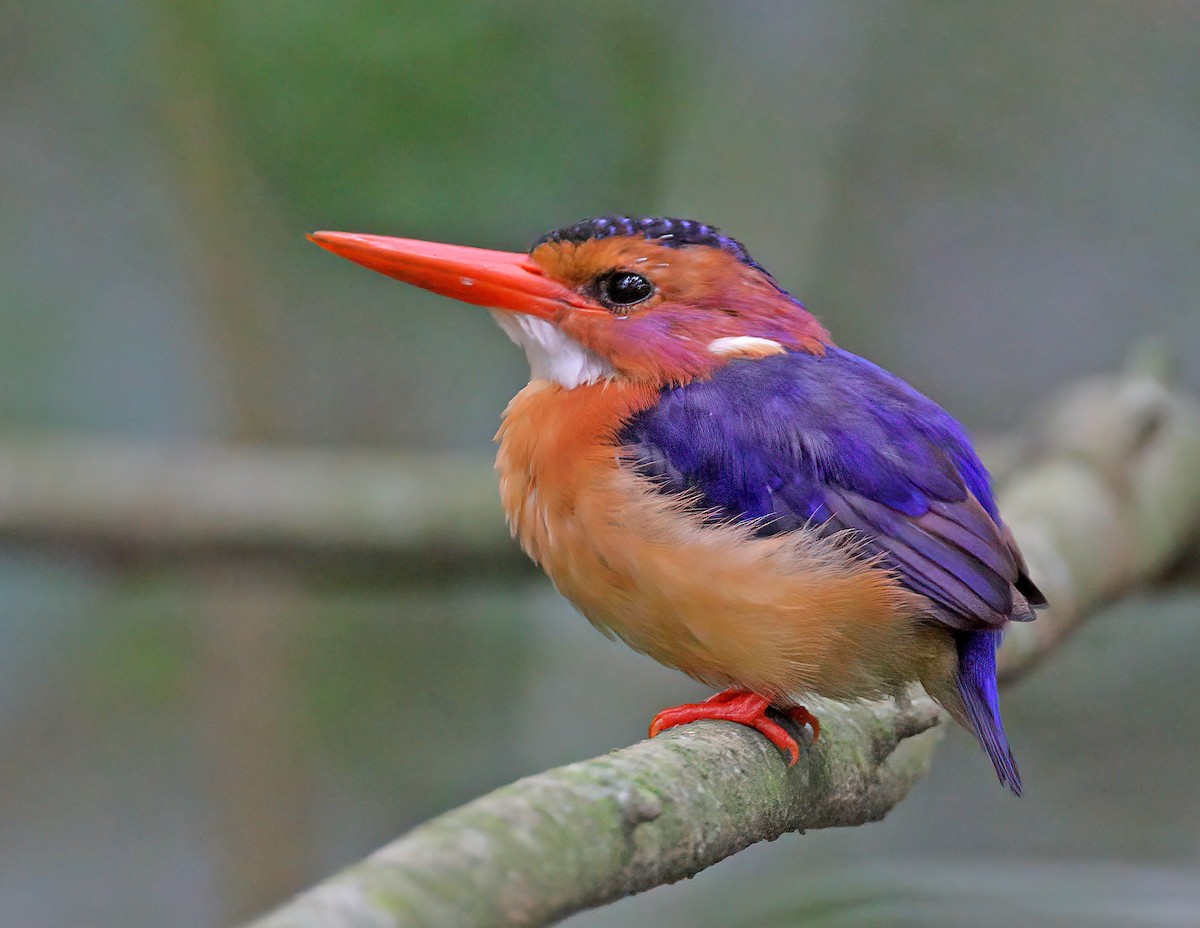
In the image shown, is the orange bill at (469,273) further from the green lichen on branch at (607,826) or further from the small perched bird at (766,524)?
the green lichen on branch at (607,826)

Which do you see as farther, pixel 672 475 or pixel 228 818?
pixel 228 818

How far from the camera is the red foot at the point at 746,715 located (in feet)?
5.30

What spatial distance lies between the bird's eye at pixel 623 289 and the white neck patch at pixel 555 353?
0.28 ft

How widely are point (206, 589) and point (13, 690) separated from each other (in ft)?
4.83

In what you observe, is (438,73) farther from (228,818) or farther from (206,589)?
(228,818)

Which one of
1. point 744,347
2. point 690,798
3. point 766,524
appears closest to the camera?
point 690,798

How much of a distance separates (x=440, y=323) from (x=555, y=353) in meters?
2.42

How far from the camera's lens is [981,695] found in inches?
70.0

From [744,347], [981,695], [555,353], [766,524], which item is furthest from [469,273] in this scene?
[981,695]

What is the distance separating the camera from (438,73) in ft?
11.3

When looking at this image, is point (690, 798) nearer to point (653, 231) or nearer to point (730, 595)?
point (730, 595)

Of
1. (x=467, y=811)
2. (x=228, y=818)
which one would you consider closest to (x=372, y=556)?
(x=228, y=818)

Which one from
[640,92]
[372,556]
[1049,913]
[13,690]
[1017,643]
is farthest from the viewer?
[13,690]

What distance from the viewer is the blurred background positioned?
11.3ft
